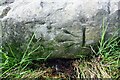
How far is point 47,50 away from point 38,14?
0.28 meters

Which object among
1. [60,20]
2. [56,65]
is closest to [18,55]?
[56,65]

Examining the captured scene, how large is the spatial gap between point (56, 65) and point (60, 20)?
39cm

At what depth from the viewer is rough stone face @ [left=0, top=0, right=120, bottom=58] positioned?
191 centimetres

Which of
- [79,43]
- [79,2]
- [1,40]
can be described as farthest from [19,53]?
[79,2]

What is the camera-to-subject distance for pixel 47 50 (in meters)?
1.99

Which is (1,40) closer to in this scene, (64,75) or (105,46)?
(64,75)

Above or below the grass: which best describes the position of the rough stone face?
above

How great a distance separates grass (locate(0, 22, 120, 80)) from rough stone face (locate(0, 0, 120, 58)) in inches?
2.7

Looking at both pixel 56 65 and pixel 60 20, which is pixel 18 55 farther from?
pixel 60 20

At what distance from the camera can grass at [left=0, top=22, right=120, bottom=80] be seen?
198cm

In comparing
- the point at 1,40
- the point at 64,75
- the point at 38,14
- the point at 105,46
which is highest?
the point at 38,14

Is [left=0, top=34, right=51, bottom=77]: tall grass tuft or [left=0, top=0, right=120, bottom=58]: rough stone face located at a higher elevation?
[left=0, top=0, right=120, bottom=58]: rough stone face

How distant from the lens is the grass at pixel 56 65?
1978mm

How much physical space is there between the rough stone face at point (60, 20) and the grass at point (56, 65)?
68 millimetres
